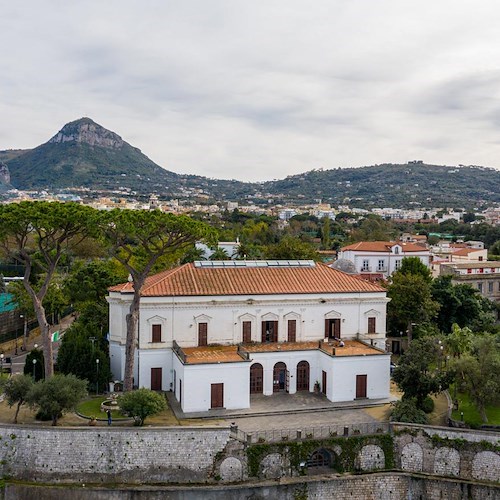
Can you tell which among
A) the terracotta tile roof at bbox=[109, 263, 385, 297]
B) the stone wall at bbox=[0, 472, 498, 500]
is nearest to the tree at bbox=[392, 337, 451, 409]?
the stone wall at bbox=[0, 472, 498, 500]

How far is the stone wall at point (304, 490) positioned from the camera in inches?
926

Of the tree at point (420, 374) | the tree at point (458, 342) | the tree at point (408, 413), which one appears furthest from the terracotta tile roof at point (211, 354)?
the tree at point (458, 342)

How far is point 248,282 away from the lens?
33.7m

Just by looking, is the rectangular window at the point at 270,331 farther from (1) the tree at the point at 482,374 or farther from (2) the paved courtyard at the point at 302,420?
(1) the tree at the point at 482,374

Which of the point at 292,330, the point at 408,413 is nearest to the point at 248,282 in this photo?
the point at 292,330

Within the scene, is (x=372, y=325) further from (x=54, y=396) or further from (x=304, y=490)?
(x=54, y=396)

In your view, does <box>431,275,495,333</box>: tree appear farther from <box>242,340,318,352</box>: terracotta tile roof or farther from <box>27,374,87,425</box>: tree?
<box>27,374,87,425</box>: tree

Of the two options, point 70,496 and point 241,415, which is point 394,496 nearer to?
point 241,415

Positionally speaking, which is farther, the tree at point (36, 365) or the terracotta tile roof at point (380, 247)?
the terracotta tile roof at point (380, 247)

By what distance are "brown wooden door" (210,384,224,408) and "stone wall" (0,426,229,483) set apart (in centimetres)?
384

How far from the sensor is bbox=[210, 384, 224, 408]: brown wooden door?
2847cm

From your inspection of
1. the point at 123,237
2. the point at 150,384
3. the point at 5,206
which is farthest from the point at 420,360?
the point at 5,206

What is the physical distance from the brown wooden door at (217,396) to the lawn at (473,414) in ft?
37.4

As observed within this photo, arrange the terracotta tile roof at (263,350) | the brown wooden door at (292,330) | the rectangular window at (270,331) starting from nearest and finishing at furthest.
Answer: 1. the terracotta tile roof at (263,350)
2. the rectangular window at (270,331)
3. the brown wooden door at (292,330)
